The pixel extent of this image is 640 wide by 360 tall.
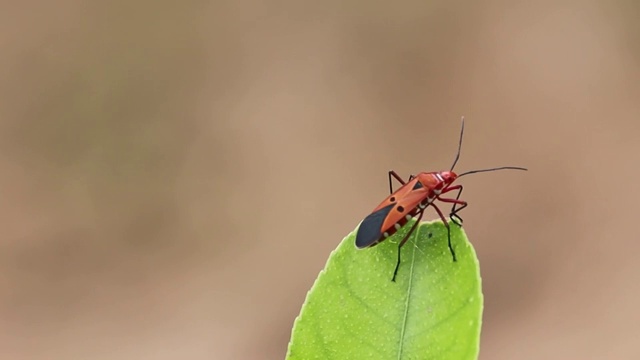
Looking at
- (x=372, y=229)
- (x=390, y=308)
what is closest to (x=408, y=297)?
(x=390, y=308)

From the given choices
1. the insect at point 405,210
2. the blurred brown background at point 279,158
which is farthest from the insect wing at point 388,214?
the blurred brown background at point 279,158

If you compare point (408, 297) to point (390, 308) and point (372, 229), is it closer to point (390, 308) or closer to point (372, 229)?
point (390, 308)

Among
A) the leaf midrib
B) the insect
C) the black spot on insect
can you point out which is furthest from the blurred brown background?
the leaf midrib

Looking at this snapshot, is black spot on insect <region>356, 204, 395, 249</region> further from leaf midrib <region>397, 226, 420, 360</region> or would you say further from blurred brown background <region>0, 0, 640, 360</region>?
blurred brown background <region>0, 0, 640, 360</region>

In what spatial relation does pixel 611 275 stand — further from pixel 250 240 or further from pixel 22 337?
pixel 22 337

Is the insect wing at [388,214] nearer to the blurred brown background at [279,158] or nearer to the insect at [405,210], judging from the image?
the insect at [405,210]

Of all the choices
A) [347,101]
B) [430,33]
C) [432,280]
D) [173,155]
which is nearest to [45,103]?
[173,155]
